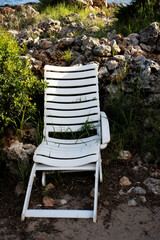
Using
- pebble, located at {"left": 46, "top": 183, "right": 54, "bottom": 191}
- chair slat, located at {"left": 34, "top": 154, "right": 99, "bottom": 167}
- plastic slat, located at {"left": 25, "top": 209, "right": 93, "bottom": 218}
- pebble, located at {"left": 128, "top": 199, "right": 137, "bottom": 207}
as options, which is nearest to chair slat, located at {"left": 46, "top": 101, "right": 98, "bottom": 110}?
chair slat, located at {"left": 34, "top": 154, "right": 99, "bottom": 167}

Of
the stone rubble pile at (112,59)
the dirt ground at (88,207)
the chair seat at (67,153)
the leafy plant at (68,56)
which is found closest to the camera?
the dirt ground at (88,207)

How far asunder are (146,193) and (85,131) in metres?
1.19

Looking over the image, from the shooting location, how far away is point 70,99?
14.2 feet

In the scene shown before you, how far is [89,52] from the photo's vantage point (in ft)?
16.6

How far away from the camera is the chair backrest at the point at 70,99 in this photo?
163 inches

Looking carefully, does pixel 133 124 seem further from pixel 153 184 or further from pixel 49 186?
pixel 49 186

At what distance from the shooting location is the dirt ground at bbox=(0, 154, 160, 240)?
288cm

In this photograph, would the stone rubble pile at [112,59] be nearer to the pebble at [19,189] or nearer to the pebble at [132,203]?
the pebble at [19,189]

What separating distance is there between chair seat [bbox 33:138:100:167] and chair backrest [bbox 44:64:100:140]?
0.99ft

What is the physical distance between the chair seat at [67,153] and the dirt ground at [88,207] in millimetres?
318

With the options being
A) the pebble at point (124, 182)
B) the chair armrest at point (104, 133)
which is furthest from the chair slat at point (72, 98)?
the pebble at point (124, 182)

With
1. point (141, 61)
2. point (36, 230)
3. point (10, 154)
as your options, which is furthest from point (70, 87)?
point (36, 230)

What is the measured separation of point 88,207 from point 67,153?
683 mm

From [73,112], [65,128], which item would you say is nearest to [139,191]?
[65,128]
